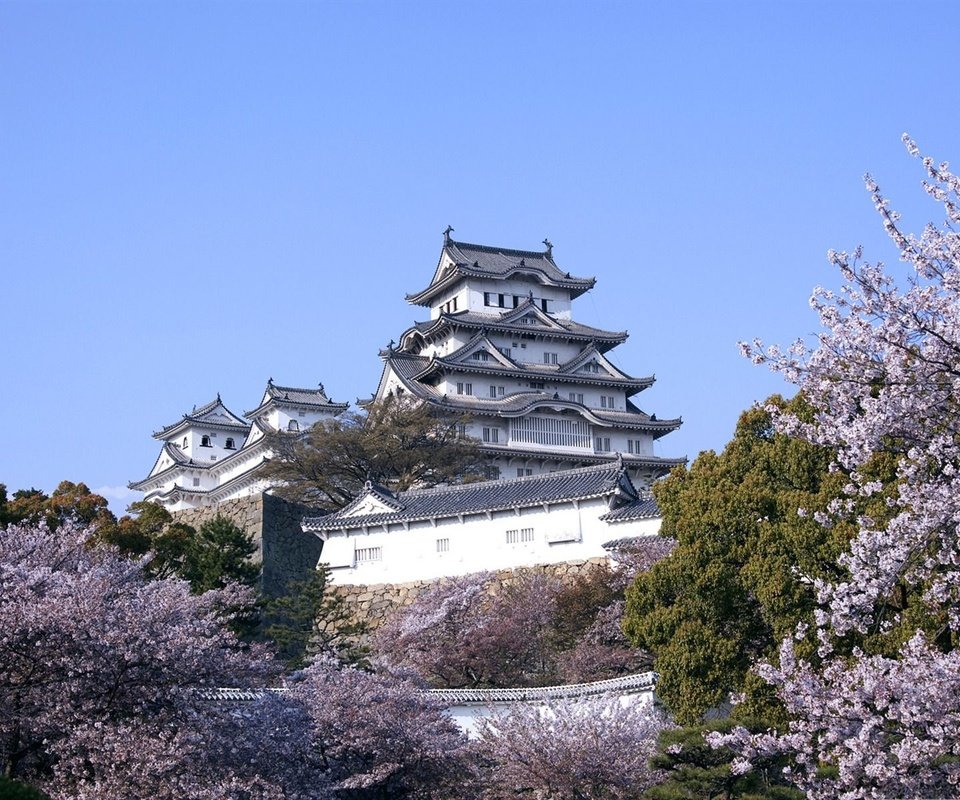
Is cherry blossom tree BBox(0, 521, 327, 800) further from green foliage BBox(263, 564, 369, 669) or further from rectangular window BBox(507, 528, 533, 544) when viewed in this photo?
rectangular window BBox(507, 528, 533, 544)

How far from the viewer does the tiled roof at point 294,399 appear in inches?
2181

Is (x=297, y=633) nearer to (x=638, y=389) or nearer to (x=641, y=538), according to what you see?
(x=641, y=538)

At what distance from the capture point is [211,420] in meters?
63.1

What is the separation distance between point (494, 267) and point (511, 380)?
647 centimetres

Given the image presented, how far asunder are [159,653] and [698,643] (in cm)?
769

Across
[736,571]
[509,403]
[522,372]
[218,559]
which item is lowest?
[736,571]

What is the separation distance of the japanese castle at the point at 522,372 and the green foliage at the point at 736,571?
23.4m

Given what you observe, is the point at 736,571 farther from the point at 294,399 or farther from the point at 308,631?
the point at 294,399

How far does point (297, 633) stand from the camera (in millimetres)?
24266

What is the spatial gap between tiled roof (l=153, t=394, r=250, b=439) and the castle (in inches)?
2.9

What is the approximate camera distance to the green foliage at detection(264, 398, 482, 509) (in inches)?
1489

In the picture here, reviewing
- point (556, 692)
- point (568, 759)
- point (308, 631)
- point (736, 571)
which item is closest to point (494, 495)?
point (308, 631)

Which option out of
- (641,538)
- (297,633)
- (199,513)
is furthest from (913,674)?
(199,513)

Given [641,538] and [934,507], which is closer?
[934,507]
